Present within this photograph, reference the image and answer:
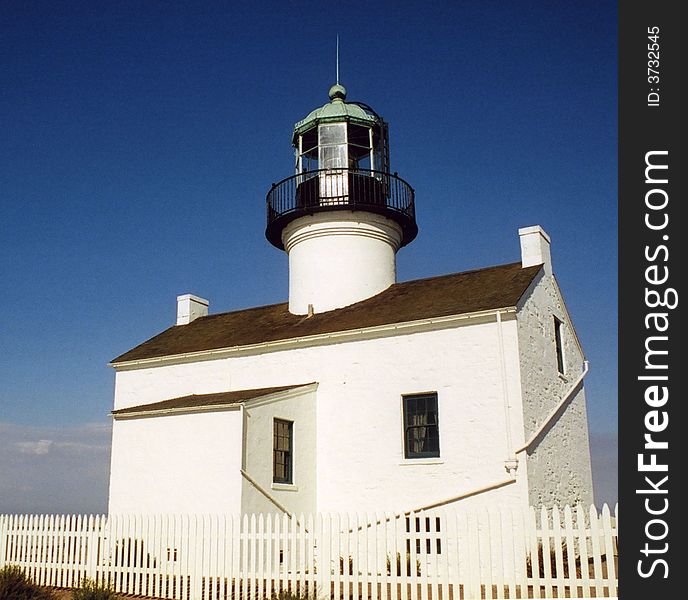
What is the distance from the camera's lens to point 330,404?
55.7ft

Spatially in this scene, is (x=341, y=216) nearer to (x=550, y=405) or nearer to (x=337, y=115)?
(x=337, y=115)

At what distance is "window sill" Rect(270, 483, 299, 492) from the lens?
15594 mm

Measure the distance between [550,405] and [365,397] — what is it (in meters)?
4.19

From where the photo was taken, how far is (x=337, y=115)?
21.1 metres

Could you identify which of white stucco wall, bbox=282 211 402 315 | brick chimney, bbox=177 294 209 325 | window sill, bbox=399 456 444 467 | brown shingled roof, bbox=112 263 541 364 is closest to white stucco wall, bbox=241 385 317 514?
brown shingled roof, bbox=112 263 541 364

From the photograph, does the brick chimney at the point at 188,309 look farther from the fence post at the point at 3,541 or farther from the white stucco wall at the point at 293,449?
the fence post at the point at 3,541

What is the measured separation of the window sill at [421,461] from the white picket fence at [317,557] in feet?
3.56

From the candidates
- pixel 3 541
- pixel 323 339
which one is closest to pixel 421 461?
pixel 323 339

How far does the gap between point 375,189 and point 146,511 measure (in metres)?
10.5

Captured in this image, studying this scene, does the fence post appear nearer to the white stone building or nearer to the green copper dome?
the white stone building

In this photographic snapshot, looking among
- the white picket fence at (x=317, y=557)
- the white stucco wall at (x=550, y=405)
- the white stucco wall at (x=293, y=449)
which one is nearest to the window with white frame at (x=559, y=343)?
the white stucco wall at (x=550, y=405)
